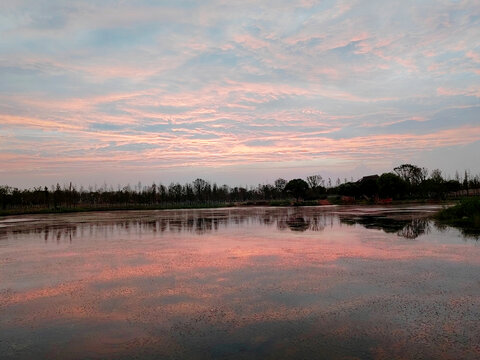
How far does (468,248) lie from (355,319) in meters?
8.28

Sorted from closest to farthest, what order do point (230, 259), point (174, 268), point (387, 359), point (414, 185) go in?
1. point (387, 359)
2. point (174, 268)
3. point (230, 259)
4. point (414, 185)

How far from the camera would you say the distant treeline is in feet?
184

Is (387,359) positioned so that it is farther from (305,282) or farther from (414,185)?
(414,185)

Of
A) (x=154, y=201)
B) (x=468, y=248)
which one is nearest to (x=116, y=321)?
(x=468, y=248)

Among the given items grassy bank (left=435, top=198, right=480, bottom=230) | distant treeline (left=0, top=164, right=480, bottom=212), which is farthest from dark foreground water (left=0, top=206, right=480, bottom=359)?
distant treeline (left=0, top=164, right=480, bottom=212)

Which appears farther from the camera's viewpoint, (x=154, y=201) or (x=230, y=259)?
(x=154, y=201)

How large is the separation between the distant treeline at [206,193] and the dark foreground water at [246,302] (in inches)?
1797

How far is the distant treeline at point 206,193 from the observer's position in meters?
56.0

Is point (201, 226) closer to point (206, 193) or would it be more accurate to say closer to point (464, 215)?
point (464, 215)

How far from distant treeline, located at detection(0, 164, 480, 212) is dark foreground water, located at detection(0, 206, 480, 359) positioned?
45.6 meters

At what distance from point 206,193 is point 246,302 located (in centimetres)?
7341

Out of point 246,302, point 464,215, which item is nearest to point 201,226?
point 464,215

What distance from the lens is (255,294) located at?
7281 mm

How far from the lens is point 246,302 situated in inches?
267
